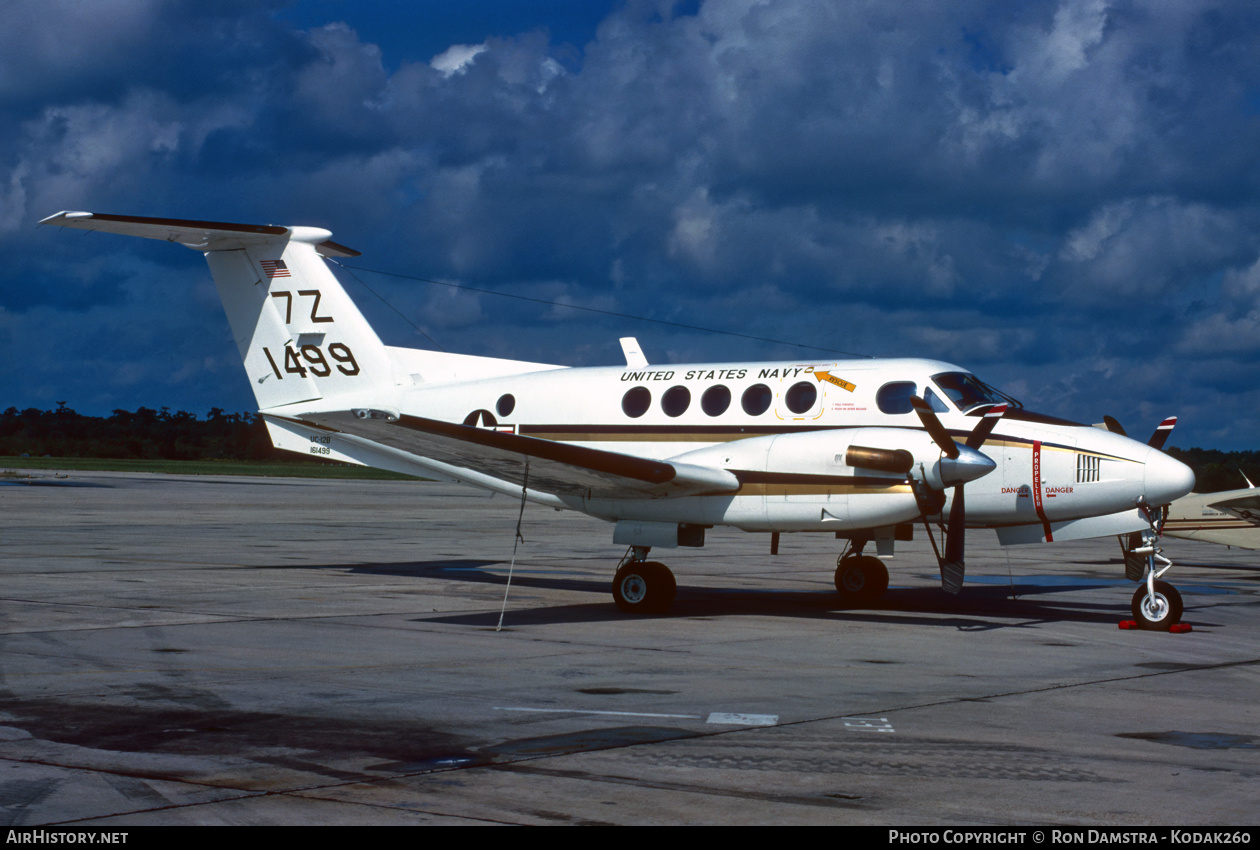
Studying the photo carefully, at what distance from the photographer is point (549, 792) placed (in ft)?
21.1

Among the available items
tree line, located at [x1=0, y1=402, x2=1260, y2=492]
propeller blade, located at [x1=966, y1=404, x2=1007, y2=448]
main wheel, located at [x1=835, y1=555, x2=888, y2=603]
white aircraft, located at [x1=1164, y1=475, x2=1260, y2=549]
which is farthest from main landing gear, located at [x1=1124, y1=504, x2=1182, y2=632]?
tree line, located at [x1=0, y1=402, x2=1260, y2=492]

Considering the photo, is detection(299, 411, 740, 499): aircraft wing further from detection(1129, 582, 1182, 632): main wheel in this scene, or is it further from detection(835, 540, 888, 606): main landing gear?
detection(1129, 582, 1182, 632): main wheel

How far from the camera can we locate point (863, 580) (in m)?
17.6

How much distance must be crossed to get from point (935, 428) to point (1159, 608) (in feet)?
11.3

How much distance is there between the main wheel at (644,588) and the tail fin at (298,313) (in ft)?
20.0

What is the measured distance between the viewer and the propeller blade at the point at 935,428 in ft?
46.4

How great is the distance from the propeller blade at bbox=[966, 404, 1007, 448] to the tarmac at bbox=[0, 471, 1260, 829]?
2305 mm

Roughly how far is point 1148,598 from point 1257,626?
1.99m

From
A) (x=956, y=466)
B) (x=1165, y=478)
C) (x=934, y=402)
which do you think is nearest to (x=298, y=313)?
(x=934, y=402)

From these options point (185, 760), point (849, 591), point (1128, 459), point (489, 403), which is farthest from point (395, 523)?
point (185, 760)

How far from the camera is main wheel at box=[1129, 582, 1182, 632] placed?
14227mm
